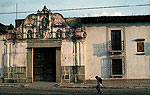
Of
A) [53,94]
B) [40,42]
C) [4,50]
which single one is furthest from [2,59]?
[53,94]

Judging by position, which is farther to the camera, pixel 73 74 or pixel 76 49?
pixel 76 49

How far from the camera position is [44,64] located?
2033 cm

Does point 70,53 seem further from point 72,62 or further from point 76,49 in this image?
point 72,62

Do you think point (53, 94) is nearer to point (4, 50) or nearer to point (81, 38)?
point (81, 38)

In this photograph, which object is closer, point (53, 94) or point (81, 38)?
point (53, 94)

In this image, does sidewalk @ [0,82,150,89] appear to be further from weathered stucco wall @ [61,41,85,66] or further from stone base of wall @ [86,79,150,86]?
weathered stucco wall @ [61,41,85,66]

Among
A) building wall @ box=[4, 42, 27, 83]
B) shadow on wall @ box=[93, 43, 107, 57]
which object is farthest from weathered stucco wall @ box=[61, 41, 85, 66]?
building wall @ box=[4, 42, 27, 83]

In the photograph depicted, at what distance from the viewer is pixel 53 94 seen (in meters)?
13.5

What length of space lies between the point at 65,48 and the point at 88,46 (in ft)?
7.28

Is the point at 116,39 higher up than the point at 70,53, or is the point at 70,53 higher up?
the point at 116,39

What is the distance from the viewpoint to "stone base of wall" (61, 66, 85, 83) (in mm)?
19656

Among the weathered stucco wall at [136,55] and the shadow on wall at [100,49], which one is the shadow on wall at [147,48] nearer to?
the weathered stucco wall at [136,55]

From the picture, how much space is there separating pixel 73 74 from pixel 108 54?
12.5ft

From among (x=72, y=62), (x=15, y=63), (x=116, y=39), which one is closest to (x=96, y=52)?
(x=116, y=39)
